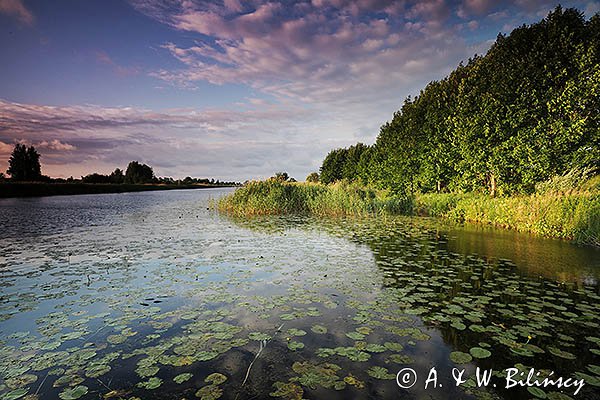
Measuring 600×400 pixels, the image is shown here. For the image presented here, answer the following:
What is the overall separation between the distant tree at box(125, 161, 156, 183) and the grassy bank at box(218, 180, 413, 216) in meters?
69.9

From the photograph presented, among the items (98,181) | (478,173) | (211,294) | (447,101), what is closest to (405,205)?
(478,173)

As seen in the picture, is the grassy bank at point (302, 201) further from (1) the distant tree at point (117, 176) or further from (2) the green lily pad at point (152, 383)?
(1) the distant tree at point (117, 176)

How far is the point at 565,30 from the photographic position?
52.0ft

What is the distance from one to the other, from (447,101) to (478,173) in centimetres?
735

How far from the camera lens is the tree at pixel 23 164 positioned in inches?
2028

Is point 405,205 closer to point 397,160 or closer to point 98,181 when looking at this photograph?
point 397,160

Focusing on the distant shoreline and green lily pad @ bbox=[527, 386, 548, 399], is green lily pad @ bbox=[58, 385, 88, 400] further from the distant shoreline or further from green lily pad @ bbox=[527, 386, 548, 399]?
the distant shoreline

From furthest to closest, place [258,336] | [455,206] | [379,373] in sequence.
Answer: [455,206], [258,336], [379,373]

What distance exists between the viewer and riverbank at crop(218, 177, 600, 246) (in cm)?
1201

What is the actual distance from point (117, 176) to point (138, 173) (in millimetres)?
10944

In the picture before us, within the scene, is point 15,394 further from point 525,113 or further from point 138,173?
point 138,173

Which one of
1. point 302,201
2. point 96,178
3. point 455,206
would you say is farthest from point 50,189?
point 455,206

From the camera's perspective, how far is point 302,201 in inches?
984

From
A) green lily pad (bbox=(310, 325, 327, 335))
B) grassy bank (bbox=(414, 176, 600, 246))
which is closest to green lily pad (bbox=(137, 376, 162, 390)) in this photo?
green lily pad (bbox=(310, 325, 327, 335))
